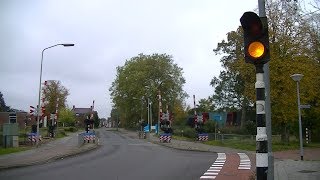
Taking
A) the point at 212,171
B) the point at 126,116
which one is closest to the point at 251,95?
the point at 212,171

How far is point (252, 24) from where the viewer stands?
7.82m

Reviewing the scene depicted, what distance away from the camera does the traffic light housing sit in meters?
7.78

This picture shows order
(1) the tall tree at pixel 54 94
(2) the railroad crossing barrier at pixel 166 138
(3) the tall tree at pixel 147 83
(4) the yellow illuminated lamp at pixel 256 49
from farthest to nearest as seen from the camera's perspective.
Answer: (1) the tall tree at pixel 54 94 → (3) the tall tree at pixel 147 83 → (2) the railroad crossing barrier at pixel 166 138 → (4) the yellow illuminated lamp at pixel 256 49

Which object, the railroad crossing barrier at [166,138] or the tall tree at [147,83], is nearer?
the railroad crossing barrier at [166,138]

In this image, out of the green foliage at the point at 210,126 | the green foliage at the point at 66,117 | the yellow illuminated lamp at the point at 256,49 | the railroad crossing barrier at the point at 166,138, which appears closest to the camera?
the yellow illuminated lamp at the point at 256,49

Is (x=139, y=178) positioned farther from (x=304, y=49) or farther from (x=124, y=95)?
(x=124, y=95)

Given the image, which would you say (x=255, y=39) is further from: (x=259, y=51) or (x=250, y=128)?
(x=250, y=128)

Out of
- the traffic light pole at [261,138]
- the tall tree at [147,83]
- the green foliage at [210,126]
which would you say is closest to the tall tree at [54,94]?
the tall tree at [147,83]

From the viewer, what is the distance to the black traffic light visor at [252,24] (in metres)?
7.74

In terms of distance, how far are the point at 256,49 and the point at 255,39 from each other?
184 mm

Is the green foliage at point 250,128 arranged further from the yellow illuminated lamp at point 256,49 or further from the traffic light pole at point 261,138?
the yellow illuminated lamp at point 256,49

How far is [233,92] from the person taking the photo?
75.3 metres

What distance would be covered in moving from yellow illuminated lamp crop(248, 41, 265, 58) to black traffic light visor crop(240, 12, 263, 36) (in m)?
0.18

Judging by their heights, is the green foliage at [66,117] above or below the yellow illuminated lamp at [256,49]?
above
